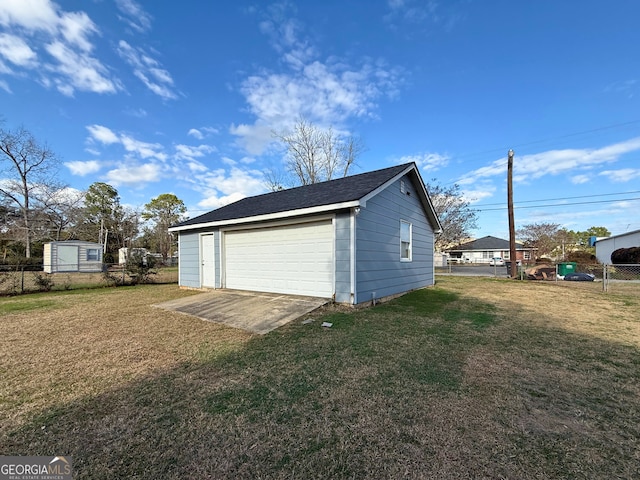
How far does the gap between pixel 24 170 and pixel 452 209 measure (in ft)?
125

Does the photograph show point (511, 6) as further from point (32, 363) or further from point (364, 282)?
point (32, 363)

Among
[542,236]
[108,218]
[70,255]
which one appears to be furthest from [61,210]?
[542,236]

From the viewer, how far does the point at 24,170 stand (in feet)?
77.0

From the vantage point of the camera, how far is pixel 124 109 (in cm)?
1100

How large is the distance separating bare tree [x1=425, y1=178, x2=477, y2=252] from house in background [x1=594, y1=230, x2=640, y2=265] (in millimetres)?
10539

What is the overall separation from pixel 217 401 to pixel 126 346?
2.48 m

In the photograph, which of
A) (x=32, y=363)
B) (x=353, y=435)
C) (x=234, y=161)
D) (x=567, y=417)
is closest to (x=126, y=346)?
(x=32, y=363)

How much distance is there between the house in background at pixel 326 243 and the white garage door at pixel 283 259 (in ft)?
0.08

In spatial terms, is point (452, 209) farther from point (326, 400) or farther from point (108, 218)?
point (108, 218)

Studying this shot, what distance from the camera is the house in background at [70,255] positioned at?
20219 mm

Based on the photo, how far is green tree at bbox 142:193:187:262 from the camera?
37.7 m

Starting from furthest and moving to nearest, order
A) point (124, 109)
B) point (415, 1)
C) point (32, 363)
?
1. point (124, 109)
2. point (415, 1)
3. point (32, 363)

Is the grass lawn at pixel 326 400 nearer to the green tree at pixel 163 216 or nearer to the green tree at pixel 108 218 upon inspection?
the green tree at pixel 108 218

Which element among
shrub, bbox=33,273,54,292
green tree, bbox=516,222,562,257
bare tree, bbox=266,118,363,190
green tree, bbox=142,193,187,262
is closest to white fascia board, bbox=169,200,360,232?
shrub, bbox=33,273,54,292
